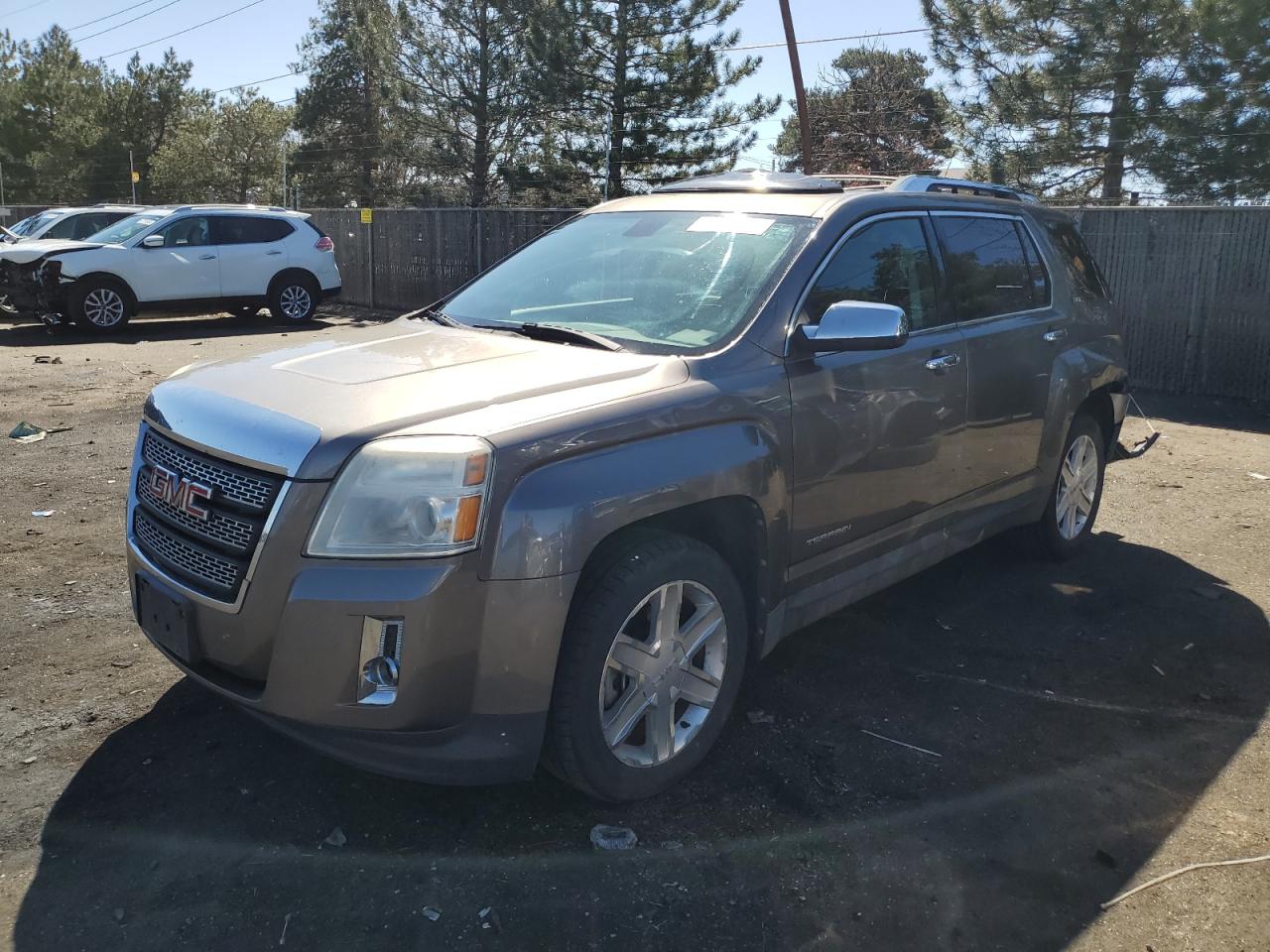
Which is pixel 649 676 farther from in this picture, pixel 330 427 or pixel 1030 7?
pixel 1030 7

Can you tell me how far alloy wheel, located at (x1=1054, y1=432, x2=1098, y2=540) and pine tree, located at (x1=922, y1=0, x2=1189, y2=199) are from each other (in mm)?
14362

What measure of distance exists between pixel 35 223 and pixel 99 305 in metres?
4.74

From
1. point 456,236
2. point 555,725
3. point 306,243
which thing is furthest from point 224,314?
point 555,725

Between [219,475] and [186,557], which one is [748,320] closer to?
[219,475]

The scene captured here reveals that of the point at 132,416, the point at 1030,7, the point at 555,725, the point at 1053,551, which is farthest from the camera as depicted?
the point at 1030,7

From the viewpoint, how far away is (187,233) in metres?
16.0

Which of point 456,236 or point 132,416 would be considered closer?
point 132,416

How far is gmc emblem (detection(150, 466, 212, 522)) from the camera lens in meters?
3.07

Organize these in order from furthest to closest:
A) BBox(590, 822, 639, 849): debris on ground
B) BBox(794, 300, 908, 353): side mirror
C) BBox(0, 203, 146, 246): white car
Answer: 1. BBox(0, 203, 146, 246): white car
2. BBox(794, 300, 908, 353): side mirror
3. BBox(590, 822, 639, 849): debris on ground

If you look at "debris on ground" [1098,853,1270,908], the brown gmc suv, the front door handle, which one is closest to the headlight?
the brown gmc suv

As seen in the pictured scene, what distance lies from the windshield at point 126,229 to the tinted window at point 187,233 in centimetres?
26

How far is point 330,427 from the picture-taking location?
114 inches

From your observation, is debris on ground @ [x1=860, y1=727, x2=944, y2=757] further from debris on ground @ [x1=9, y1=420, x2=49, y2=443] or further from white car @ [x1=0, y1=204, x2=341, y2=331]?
white car @ [x1=0, y1=204, x2=341, y2=331]

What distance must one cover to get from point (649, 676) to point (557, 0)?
925 inches
